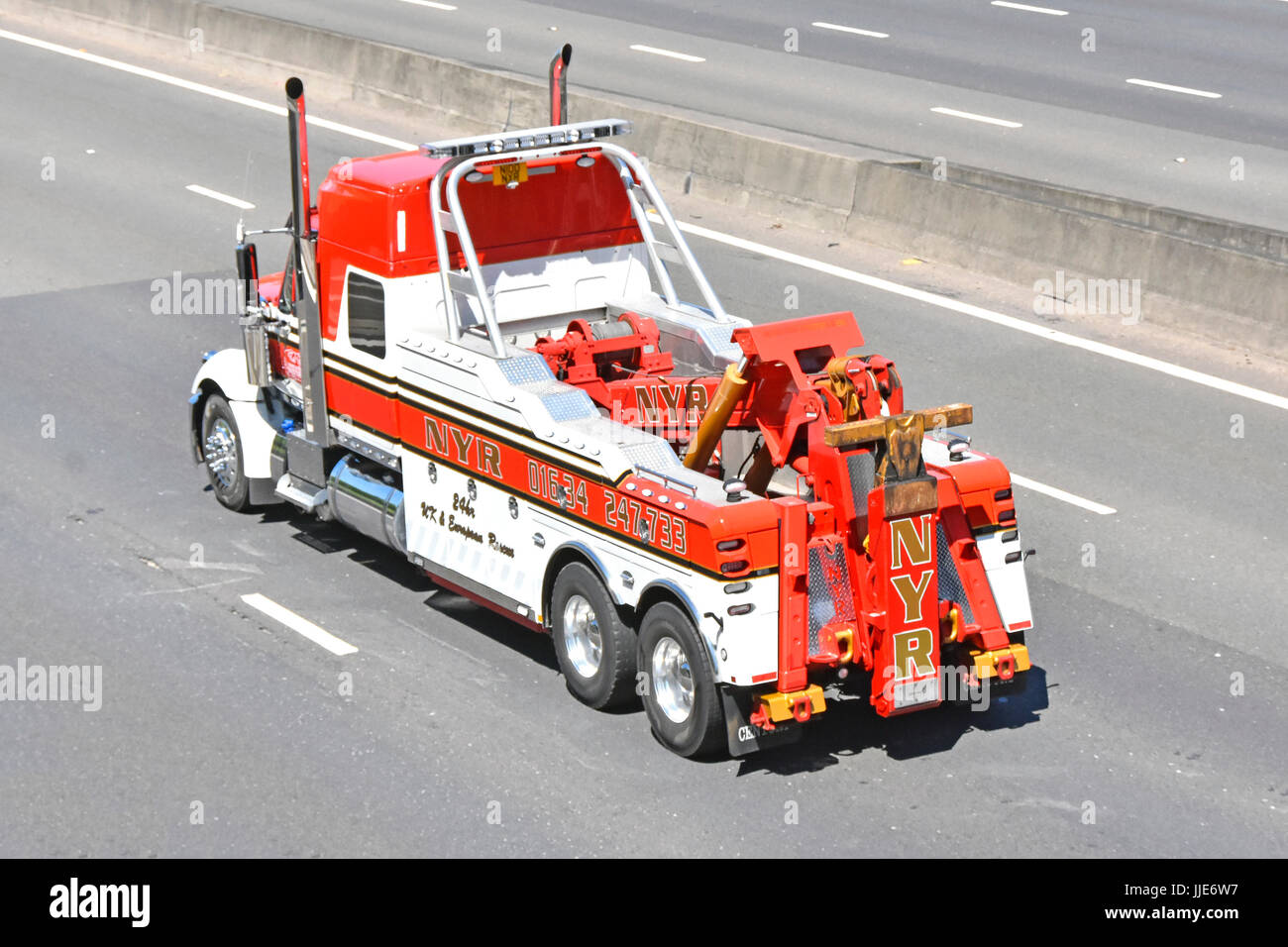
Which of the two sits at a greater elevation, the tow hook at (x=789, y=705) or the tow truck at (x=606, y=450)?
the tow truck at (x=606, y=450)

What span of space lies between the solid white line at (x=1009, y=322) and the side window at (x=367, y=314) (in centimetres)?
713

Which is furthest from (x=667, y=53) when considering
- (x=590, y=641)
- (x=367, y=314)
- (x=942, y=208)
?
(x=590, y=641)

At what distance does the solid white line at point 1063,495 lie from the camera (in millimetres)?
13352

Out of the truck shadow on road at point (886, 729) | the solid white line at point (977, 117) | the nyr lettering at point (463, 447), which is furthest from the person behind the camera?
the solid white line at point (977, 117)

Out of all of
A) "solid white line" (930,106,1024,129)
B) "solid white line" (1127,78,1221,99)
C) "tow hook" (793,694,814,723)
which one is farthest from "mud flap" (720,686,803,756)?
"solid white line" (1127,78,1221,99)

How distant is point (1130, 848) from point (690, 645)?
2.38 meters

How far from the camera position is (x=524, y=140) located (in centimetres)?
1189

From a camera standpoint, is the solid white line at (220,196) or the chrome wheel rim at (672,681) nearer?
the chrome wheel rim at (672,681)

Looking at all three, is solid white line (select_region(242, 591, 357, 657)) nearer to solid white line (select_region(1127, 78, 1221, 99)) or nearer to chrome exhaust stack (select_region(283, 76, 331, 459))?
chrome exhaust stack (select_region(283, 76, 331, 459))

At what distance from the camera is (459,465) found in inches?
452

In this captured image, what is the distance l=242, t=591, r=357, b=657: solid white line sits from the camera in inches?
454

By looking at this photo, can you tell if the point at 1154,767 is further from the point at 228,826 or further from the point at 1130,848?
the point at 228,826

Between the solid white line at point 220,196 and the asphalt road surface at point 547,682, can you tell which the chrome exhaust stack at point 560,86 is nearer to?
the asphalt road surface at point 547,682

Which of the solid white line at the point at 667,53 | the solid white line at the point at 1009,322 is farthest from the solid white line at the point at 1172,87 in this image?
the solid white line at the point at 1009,322
